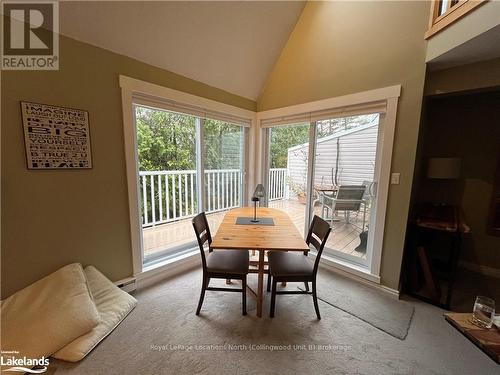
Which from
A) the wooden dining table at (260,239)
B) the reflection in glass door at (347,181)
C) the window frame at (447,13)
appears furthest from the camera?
the reflection in glass door at (347,181)

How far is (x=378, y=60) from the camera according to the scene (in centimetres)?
202

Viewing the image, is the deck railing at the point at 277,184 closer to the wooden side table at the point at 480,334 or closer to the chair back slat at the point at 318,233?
the chair back slat at the point at 318,233

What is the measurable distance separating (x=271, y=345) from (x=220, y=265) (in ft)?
2.27

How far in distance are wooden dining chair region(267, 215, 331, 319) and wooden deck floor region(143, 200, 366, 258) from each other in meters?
0.84

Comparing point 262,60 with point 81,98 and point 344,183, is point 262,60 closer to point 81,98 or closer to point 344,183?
point 344,183

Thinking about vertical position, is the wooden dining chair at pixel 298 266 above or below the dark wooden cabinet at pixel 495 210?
below

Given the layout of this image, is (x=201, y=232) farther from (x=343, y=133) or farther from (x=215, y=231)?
A: (x=343, y=133)

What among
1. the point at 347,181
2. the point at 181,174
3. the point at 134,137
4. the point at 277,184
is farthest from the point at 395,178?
the point at 181,174

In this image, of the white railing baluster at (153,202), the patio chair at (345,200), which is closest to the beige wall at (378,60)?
the patio chair at (345,200)

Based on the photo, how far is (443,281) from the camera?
2.38 meters

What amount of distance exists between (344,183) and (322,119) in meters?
0.83

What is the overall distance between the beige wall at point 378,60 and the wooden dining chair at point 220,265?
151 centimetres

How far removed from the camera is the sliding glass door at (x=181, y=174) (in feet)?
8.41

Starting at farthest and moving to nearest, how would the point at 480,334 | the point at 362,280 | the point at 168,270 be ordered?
1. the point at 168,270
2. the point at 362,280
3. the point at 480,334
